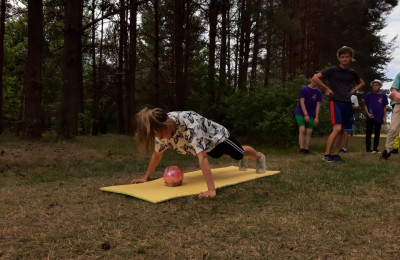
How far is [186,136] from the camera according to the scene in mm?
4078

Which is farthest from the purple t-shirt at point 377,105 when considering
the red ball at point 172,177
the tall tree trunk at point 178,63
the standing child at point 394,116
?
the red ball at point 172,177

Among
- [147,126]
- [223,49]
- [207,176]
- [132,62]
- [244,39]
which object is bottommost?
[207,176]

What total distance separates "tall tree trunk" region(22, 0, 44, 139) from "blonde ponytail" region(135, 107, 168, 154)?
705 cm

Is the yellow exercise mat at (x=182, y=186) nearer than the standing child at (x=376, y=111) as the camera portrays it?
Yes

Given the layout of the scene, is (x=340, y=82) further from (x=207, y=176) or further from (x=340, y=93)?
(x=207, y=176)

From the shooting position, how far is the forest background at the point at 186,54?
10508mm

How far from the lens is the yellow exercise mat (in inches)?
154

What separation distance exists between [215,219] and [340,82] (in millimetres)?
4568

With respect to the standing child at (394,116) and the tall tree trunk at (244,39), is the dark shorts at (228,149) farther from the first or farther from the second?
the tall tree trunk at (244,39)

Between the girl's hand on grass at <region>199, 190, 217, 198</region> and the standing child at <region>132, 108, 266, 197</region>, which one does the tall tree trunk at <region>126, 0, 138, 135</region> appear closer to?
the standing child at <region>132, 108, 266, 197</region>

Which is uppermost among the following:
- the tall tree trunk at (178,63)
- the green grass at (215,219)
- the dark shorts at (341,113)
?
the tall tree trunk at (178,63)

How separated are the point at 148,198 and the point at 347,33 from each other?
84.0ft

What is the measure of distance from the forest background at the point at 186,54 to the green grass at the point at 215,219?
5.47 meters

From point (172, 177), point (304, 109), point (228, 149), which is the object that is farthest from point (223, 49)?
point (172, 177)
